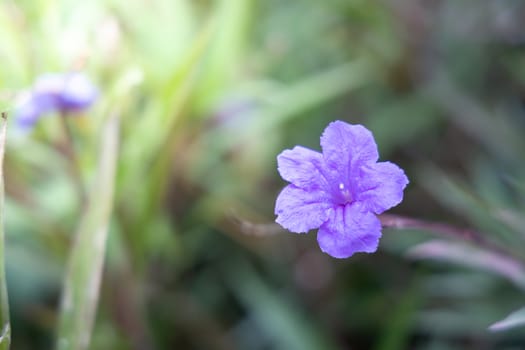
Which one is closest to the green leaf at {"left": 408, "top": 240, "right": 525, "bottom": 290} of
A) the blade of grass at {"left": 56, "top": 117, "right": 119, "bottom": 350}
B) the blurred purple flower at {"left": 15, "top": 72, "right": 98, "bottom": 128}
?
the blade of grass at {"left": 56, "top": 117, "right": 119, "bottom": 350}

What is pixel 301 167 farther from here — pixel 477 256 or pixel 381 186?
pixel 477 256

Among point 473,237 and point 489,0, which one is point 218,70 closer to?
point 473,237

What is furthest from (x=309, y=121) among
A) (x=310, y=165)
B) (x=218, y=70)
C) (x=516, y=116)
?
(x=310, y=165)

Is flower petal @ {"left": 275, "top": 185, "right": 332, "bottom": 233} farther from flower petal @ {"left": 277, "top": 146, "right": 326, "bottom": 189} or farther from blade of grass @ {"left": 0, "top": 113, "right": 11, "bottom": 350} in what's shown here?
blade of grass @ {"left": 0, "top": 113, "right": 11, "bottom": 350}

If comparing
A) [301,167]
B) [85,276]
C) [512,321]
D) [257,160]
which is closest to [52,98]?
[85,276]

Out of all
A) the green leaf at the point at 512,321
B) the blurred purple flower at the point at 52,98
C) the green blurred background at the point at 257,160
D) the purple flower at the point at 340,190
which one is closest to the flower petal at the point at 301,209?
the purple flower at the point at 340,190
